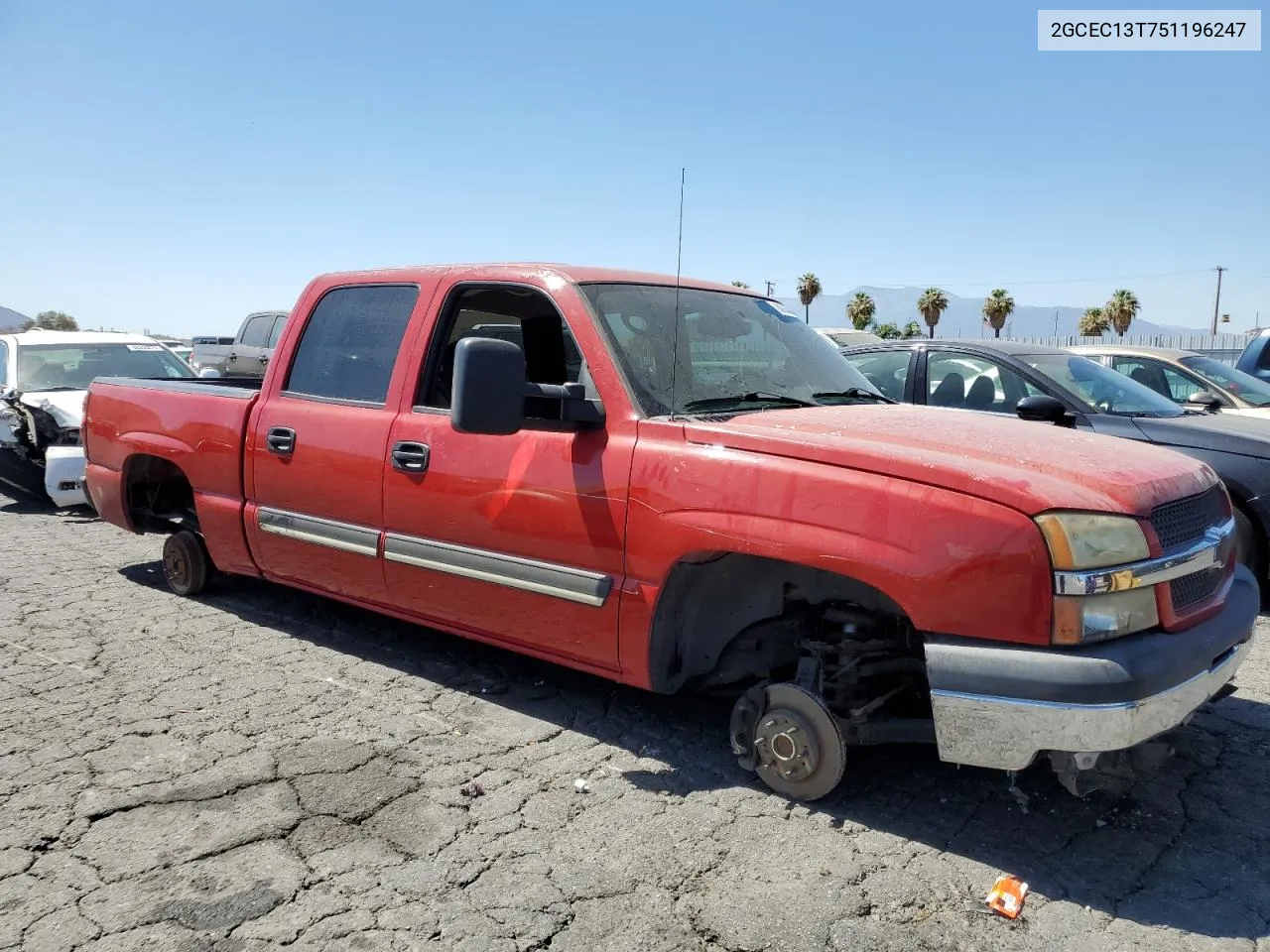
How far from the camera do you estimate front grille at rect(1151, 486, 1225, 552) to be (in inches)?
109

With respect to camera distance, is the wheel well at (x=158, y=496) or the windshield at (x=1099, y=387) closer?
the wheel well at (x=158, y=496)

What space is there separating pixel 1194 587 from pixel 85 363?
9.95m

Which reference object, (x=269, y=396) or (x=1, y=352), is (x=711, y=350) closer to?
(x=269, y=396)

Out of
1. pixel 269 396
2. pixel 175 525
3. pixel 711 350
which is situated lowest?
pixel 175 525

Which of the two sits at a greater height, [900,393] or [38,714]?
[900,393]

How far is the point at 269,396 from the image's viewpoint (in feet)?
15.3

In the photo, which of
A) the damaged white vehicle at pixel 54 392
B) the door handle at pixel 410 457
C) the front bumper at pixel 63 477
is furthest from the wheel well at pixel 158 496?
the front bumper at pixel 63 477

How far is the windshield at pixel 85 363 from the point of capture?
9172 mm

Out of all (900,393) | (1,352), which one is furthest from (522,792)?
(1,352)

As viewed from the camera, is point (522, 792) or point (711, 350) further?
point (711, 350)

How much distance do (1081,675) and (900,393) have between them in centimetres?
427

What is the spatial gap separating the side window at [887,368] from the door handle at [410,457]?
3.65 m

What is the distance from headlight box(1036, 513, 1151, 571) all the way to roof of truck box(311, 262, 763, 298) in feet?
6.62

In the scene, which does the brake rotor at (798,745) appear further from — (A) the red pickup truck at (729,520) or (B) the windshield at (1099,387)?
(B) the windshield at (1099,387)
